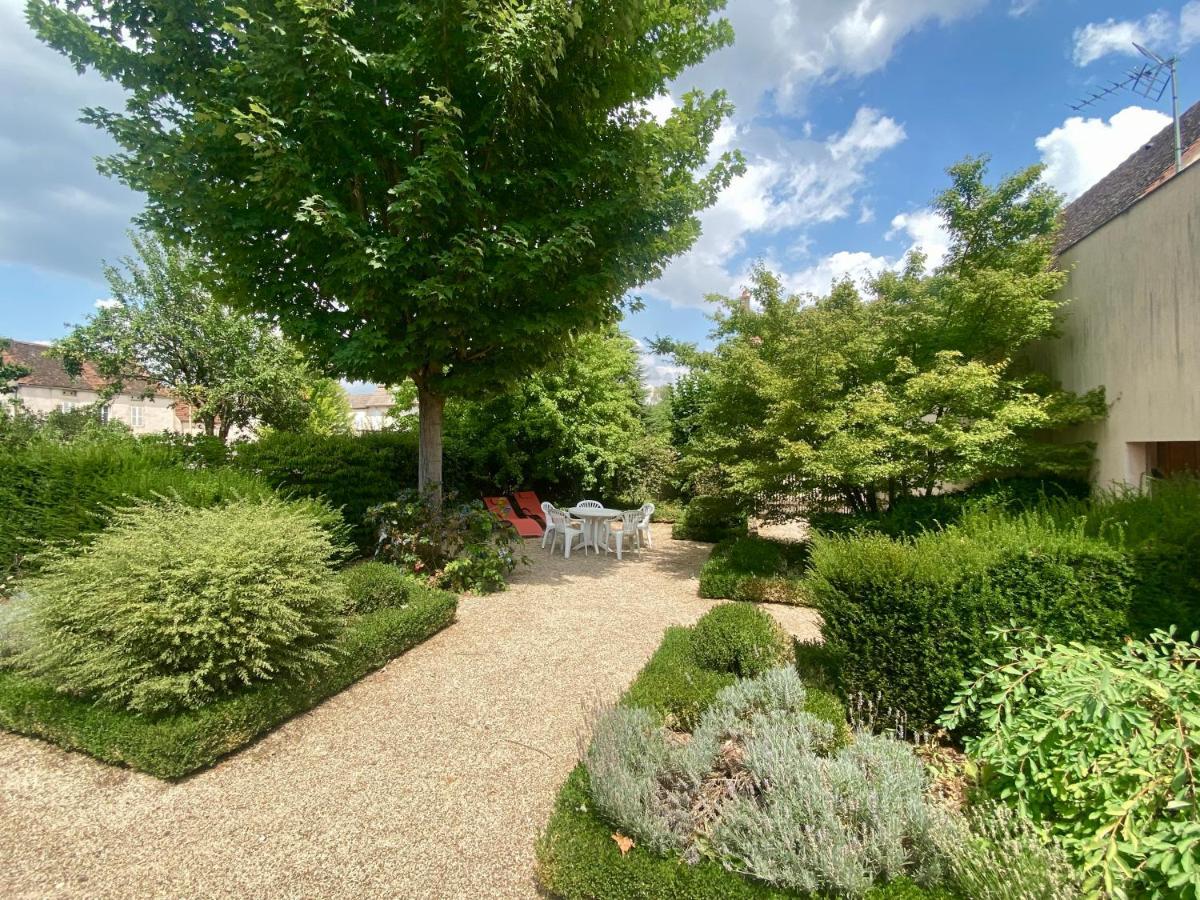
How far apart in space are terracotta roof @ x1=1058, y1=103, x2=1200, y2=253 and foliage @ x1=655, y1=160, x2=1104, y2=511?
4.48 feet

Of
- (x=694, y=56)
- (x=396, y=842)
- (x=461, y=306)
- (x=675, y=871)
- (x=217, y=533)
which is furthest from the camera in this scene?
(x=694, y=56)

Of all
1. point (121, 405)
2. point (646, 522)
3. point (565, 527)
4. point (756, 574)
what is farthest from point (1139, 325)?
point (121, 405)

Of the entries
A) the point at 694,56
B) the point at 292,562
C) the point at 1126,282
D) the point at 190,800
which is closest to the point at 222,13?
the point at 694,56

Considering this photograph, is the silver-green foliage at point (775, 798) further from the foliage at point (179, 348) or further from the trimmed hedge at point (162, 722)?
the foliage at point (179, 348)

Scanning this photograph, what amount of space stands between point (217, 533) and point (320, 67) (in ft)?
17.0

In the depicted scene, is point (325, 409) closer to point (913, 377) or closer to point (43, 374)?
point (913, 377)

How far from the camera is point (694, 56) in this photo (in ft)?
24.6

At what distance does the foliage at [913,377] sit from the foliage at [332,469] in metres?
5.39

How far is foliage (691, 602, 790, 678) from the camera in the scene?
12.4 ft

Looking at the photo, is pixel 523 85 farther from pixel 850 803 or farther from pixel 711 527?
Result: pixel 711 527

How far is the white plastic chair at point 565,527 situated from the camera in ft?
32.4

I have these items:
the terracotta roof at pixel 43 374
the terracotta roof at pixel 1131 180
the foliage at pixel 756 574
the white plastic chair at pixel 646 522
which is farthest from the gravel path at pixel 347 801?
the terracotta roof at pixel 43 374

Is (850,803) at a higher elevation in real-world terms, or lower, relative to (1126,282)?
lower

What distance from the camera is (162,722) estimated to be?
10.2ft
